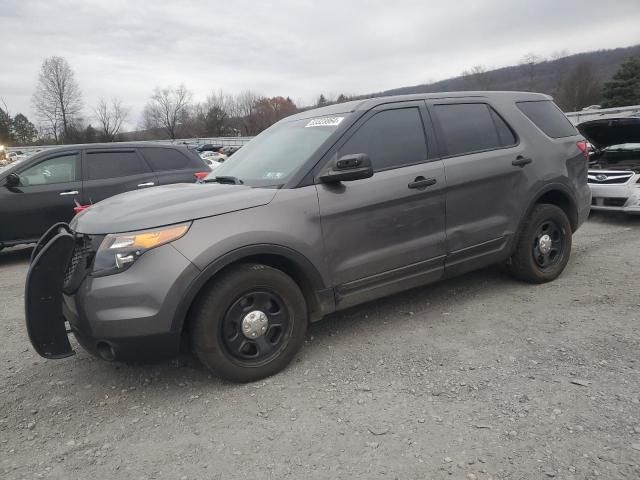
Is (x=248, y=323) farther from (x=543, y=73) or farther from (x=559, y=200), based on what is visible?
(x=543, y=73)

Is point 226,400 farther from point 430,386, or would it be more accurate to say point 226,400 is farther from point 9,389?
point 9,389

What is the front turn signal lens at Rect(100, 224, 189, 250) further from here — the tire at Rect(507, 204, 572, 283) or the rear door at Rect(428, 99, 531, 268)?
the tire at Rect(507, 204, 572, 283)

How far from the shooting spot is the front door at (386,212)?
325 cm

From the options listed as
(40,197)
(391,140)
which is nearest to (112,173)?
(40,197)

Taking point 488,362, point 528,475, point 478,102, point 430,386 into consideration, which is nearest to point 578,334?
point 488,362

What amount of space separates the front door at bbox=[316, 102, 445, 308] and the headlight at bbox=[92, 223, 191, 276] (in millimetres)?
1069

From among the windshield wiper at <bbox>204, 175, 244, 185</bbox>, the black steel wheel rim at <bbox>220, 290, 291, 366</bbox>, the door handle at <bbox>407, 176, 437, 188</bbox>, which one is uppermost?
the windshield wiper at <bbox>204, 175, 244, 185</bbox>

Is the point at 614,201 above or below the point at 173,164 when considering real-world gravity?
below

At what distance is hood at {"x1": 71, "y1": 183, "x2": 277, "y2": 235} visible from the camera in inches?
108

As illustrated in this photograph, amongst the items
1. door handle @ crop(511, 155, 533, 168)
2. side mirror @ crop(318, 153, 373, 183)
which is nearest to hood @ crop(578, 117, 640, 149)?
door handle @ crop(511, 155, 533, 168)

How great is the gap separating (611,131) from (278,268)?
7.06 m

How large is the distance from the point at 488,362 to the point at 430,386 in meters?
0.52

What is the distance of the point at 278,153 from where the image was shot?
11.9 feet

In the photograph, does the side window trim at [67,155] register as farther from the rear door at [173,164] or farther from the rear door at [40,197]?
the rear door at [173,164]
